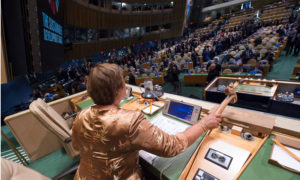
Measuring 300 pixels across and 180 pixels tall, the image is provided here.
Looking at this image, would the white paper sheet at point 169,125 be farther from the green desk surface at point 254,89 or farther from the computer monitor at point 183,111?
the green desk surface at point 254,89

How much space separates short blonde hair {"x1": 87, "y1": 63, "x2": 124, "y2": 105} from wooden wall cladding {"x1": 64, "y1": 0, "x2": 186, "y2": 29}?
33.1ft

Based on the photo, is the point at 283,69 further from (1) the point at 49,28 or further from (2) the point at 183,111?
(1) the point at 49,28

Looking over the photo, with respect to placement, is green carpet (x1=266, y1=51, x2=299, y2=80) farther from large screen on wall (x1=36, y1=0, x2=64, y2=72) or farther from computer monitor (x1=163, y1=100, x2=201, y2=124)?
large screen on wall (x1=36, y1=0, x2=64, y2=72)

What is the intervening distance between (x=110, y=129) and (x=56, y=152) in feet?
8.22

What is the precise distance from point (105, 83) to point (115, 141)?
34 centimetres

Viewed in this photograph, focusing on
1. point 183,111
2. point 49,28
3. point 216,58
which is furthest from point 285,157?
point 216,58

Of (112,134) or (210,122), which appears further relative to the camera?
(210,122)

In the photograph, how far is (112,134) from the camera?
79 cm

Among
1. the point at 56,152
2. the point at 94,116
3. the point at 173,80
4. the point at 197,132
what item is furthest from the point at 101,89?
the point at 173,80

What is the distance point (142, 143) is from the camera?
81cm

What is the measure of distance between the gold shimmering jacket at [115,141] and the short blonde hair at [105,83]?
73 mm

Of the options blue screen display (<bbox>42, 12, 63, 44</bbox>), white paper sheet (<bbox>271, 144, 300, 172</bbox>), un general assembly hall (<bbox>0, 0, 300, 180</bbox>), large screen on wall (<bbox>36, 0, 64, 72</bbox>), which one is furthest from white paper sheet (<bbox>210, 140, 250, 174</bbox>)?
blue screen display (<bbox>42, 12, 63, 44</bbox>)

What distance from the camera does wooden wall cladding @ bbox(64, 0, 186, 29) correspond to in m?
9.33

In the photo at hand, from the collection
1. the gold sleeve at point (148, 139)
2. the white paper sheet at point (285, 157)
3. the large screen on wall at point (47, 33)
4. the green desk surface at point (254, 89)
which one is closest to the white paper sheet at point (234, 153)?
the white paper sheet at point (285, 157)
